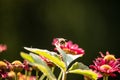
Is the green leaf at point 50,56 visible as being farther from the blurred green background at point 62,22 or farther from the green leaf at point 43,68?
the blurred green background at point 62,22

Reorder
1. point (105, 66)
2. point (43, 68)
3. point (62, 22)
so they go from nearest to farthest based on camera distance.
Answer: point (43, 68) < point (105, 66) < point (62, 22)

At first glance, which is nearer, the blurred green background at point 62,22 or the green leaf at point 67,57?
the green leaf at point 67,57

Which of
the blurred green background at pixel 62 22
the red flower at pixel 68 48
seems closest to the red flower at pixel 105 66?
the red flower at pixel 68 48

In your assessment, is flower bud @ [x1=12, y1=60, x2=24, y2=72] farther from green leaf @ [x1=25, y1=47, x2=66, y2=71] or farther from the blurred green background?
the blurred green background

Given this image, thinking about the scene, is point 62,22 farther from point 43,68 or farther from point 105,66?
point 43,68

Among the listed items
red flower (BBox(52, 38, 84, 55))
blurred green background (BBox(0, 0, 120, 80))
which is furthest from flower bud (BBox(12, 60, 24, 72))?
blurred green background (BBox(0, 0, 120, 80))

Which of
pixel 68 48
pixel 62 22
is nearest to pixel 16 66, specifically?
pixel 68 48

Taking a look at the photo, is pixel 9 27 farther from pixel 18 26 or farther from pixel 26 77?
pixel 26 77

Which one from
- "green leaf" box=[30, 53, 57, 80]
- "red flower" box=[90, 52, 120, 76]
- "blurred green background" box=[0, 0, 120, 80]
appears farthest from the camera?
"blurred green background" box=[0, 0, 120, 80]
